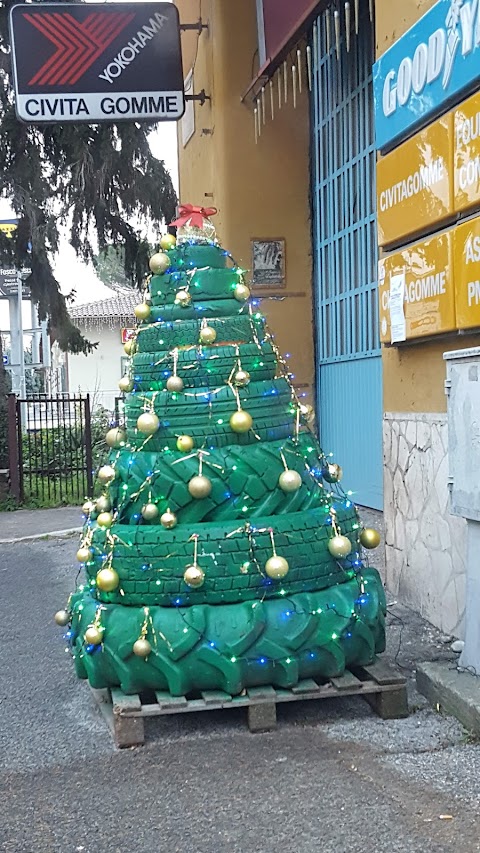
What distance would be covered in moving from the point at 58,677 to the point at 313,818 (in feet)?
7.12

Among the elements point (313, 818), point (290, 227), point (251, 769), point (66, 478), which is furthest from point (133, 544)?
point (66, 478)

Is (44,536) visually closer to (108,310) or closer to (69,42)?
(69,42)

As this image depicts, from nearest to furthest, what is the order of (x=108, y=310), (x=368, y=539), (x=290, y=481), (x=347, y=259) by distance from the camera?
(x=290, y=481), (x=368, y=539), (x=347, y=259), (x=108, y=310)

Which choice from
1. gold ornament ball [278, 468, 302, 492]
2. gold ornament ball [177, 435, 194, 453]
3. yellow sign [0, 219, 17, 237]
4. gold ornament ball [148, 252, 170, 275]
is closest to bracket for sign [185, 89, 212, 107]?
yellow sign [0, 219, 17, 237]

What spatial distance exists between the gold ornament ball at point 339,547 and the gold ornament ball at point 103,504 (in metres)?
1.08

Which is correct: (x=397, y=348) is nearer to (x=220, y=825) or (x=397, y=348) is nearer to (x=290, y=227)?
(x=220, y=825)

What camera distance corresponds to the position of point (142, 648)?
11.7ft

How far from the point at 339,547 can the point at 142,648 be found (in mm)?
934

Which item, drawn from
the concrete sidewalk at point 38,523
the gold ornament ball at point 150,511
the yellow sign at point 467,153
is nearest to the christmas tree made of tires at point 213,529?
the gold ornament ball at point 150,511

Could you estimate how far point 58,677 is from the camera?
15.4 feet

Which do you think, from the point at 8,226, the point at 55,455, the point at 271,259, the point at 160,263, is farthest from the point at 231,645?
the point at 8,226

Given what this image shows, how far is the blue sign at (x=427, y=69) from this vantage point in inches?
167

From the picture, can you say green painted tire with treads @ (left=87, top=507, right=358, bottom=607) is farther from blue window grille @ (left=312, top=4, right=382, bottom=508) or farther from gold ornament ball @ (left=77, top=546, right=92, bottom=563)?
blue window grille @ (left=312, top=4, right=382, bottom=508)

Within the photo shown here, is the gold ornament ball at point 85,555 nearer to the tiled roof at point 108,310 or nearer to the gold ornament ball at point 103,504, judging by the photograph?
the gold ornament ball at point 103,504
